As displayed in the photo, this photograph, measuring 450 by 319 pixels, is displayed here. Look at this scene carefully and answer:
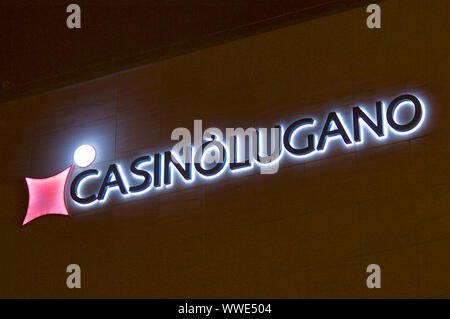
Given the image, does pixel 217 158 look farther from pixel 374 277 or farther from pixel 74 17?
pixel 74 17

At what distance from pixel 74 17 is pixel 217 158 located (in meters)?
2.21

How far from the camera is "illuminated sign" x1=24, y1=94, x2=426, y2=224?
25.5ft

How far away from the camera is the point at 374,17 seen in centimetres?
813

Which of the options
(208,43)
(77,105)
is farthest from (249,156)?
(77,105)

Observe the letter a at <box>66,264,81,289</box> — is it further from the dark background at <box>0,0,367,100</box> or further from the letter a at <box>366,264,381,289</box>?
the letter a at <box>366,264,381,289</box>

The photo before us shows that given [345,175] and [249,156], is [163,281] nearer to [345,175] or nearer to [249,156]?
[249,156]

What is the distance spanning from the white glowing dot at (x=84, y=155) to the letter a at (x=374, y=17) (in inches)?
122

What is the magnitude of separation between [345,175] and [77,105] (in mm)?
3241

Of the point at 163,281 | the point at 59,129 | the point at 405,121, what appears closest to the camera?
the point at 405,121

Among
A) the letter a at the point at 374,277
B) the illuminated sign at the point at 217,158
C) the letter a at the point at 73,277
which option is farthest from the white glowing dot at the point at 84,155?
the letter a at the point at 374,277

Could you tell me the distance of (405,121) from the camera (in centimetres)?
770

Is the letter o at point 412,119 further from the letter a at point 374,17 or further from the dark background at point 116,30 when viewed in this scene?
the dark background at point 116,30

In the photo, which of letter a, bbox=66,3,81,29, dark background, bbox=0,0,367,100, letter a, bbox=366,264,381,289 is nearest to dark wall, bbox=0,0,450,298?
letter a, bbox=366,264,381,289

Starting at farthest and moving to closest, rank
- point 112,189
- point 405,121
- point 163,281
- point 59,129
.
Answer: point 59,129 < point 112,189 < point 163,281 < point 405,121
